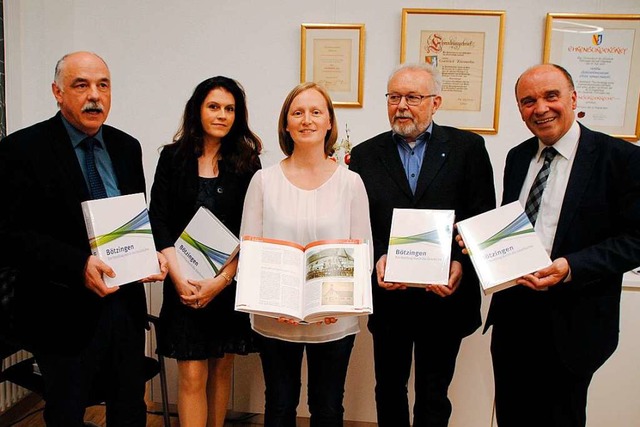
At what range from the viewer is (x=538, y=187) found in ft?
5.72

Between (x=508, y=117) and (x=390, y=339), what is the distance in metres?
1.44

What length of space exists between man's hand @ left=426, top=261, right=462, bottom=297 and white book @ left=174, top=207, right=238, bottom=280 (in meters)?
0.72

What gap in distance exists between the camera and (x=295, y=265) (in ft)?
5.35

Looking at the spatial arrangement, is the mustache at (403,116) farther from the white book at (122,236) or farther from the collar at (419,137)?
the white book at (122,236)

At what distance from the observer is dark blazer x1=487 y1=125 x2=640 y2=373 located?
1.61 m

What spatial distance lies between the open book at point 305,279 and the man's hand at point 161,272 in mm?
341

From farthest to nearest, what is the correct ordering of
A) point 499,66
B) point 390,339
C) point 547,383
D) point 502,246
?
point 499,66 < point 390,339 < point 547,383 < point 502,246

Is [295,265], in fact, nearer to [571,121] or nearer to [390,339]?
[390,339]

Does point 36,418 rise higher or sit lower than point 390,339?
lower

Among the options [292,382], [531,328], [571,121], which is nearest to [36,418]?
[292,382]

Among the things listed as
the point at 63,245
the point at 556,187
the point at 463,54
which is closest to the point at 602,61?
the point at 463,54

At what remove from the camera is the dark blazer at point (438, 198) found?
185cm

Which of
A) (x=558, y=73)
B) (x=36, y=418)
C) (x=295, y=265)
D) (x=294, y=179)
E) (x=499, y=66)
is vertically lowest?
(x=36, y=418)

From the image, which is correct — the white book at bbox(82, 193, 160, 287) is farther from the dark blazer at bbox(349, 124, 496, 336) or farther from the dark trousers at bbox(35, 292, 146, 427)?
the dark blazer at bbox(349, 124, 496, 336)
